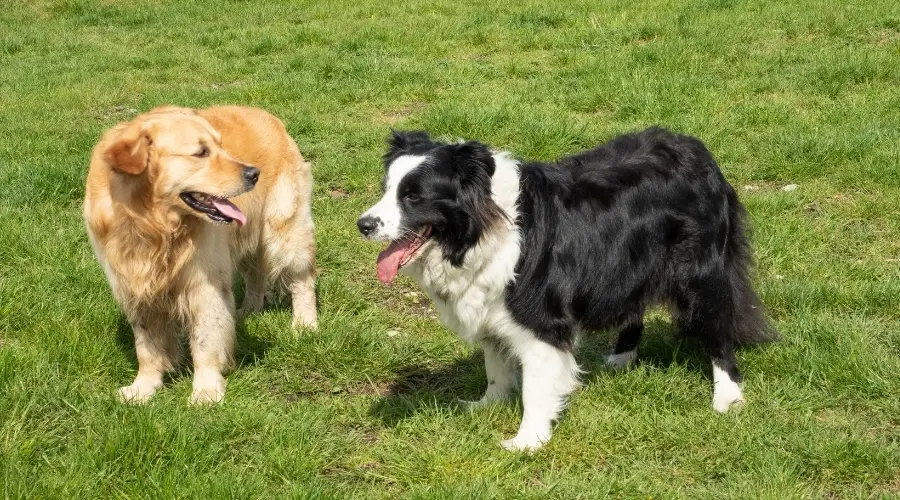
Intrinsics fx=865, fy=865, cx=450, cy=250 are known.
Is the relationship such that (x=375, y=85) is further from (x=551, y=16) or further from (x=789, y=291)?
(x=789, y=291)

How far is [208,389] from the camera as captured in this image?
400 cm

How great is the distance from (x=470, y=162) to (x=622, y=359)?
1494 millimetres

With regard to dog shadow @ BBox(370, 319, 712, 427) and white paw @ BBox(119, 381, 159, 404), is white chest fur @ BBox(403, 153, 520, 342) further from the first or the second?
white paw @ BBox(119, 381, 159, 404)


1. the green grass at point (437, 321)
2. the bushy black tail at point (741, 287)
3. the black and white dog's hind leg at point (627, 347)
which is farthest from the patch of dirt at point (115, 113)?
the bushy black tail at point (741, 287)

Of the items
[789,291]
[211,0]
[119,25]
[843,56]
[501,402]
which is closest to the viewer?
[501,402]

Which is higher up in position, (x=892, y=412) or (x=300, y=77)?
(x=892, y=412)

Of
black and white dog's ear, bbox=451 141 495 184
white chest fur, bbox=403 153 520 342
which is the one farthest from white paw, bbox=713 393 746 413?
black and white dog's ear, bbox=451 141 495 184

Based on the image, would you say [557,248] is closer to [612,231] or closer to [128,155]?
[612,231]

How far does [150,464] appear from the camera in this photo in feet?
10.8

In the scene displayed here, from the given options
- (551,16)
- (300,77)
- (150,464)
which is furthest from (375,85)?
(150,464)

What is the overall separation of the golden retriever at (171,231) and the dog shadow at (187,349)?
0.33 ft

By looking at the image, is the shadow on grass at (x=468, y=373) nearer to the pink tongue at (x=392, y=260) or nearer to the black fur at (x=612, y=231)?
the black fur at (x=612, y=231)

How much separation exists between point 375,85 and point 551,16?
3.32 metres

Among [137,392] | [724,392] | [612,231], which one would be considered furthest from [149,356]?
[724,392]
